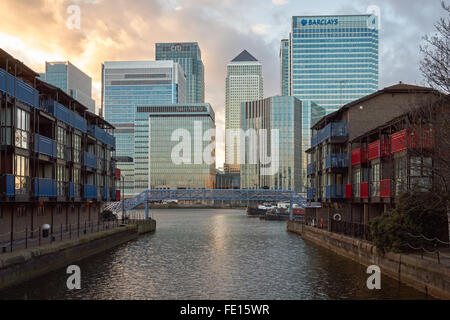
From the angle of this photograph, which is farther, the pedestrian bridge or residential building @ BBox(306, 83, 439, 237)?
the pedestrian bridge

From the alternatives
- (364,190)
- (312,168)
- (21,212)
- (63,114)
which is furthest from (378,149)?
(21,212)

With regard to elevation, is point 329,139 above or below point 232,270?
above

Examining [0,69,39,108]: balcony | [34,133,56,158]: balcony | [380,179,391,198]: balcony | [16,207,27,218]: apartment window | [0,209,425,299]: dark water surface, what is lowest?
[0,209,425,299]: dark water surface

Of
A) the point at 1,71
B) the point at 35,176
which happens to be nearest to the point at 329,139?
the point at 35,176

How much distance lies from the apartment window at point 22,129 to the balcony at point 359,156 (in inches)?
1189

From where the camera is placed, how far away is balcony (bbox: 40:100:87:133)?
43.0 metres

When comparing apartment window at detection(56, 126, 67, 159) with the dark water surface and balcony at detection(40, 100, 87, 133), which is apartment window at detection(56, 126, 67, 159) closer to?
balcony at detection(40, 100, 87, 133)

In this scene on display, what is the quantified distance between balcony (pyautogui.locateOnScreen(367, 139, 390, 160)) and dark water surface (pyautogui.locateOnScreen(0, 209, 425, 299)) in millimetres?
9712

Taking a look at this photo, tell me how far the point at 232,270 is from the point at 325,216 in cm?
3046

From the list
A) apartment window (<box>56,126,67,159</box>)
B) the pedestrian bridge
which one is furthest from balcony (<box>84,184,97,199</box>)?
the pedestrian bridge

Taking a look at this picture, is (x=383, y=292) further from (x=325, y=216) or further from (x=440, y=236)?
(x=325, y=216)

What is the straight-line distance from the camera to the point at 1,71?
104 ft

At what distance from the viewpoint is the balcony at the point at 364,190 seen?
44.1 meters

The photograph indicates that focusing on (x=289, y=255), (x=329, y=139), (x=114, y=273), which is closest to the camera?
(x=114, y=273)
